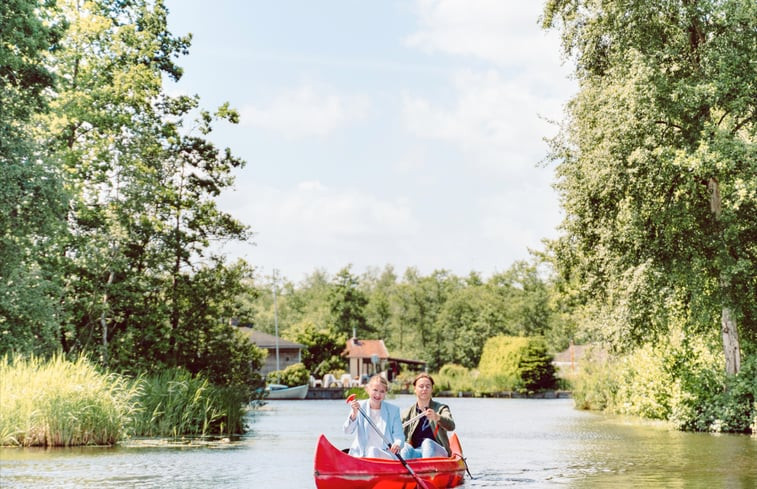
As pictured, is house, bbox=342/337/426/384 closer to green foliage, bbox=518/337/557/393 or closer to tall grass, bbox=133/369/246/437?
green foliage, bbox=518/337/557/393

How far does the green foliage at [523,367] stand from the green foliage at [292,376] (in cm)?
1435

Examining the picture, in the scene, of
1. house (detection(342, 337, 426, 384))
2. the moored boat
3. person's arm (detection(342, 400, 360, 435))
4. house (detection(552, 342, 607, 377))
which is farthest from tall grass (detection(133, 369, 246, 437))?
house (detection(342, 337, 426, 384))

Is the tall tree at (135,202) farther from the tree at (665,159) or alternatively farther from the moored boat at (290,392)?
the moored boat at (290,392)

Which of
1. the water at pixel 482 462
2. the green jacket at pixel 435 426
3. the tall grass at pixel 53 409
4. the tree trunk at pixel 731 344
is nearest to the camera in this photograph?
the green jacket at pixel 435 426

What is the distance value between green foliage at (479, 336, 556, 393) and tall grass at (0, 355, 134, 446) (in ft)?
175

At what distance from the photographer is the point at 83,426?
1994cm

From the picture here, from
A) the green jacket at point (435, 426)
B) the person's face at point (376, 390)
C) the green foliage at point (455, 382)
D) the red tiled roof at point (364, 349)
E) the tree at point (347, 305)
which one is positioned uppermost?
the tree at point (347, 305)

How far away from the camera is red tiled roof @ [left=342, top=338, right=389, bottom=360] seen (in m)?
87.2

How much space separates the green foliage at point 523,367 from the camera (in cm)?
7106

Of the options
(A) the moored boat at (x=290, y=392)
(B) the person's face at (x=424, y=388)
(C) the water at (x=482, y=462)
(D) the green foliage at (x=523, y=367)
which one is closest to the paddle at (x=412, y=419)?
(B) the person's face at (x=424, y=388)

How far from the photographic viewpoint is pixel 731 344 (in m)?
25.5

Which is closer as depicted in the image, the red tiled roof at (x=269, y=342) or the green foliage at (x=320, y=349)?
the red tiled roof at (x=269, y=342)

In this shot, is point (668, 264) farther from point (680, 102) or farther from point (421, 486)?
point (421, 486)

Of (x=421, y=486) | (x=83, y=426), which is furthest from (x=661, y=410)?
(x=421, y=486)
